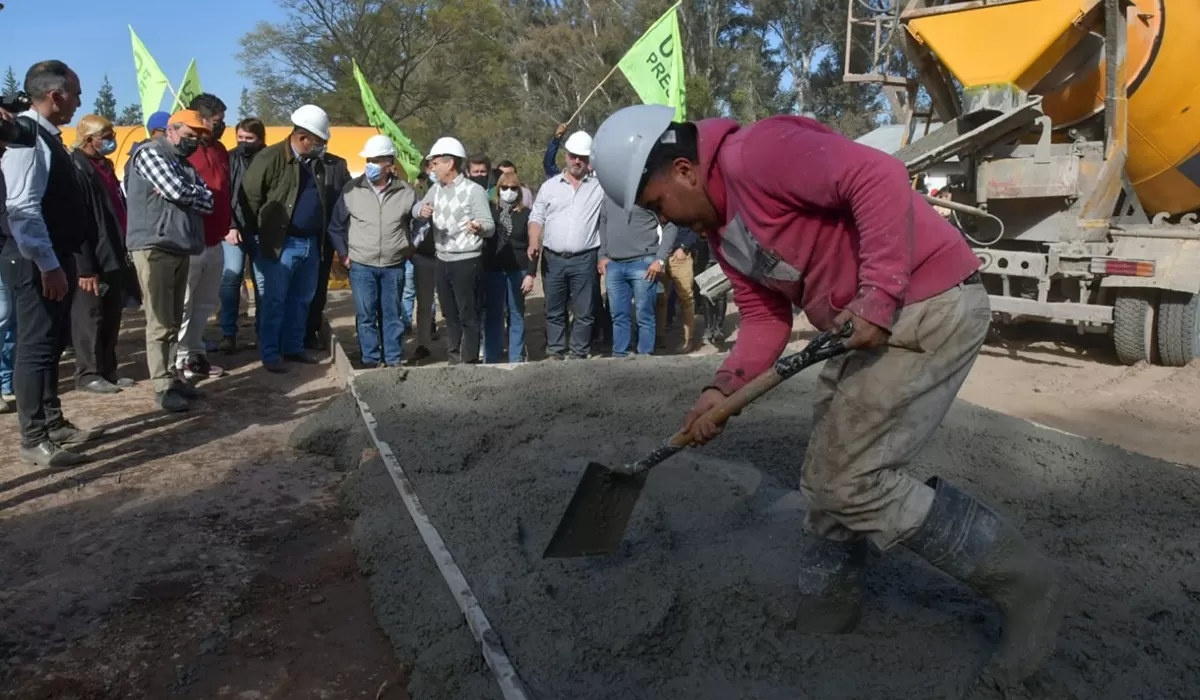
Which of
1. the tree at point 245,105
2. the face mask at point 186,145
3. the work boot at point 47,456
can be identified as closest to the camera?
the work boot at point 47,456

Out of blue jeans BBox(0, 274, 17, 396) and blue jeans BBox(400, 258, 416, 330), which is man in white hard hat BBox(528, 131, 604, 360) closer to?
blue jeans BBox(400, 258, 416, 330)

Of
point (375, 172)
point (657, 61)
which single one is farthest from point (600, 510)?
point (657, 61)

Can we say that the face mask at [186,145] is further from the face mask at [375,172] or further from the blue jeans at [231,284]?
the blue jeans at [231,284]

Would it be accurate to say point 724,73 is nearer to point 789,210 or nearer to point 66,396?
point 66,396

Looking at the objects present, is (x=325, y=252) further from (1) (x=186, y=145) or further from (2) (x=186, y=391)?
(1) (x=186, y=145)

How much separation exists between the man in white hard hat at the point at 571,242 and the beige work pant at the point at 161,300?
8.30 feet

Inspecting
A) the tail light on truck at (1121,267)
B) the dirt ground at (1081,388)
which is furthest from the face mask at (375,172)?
the tail light on truck at (1121,267)

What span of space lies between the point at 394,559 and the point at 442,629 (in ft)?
2.03

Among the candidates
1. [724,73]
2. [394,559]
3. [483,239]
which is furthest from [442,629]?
[724,73]

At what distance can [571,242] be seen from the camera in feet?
22.1

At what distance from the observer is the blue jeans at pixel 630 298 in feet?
23.1

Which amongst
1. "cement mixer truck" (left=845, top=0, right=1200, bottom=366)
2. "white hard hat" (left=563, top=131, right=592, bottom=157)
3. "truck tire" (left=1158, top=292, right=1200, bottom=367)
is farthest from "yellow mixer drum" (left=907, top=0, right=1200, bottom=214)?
"white hard hat" (left=563, top=131, right=592, bottom=157)

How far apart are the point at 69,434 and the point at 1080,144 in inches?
281

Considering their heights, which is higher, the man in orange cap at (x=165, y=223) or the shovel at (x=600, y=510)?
the man in orange cap at (x=165, y=223)
